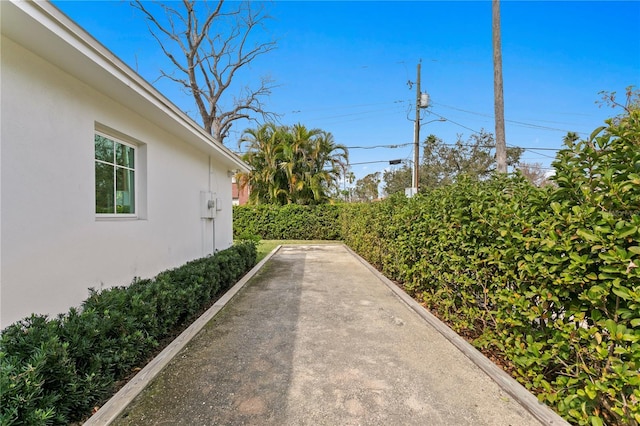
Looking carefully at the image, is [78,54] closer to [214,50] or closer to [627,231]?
[627,231]

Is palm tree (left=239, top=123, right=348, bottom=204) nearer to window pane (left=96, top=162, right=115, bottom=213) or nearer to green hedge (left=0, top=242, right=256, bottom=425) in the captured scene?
window pane (left=96, top=162, right=115, bottom=213)

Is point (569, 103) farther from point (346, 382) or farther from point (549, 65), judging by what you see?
point (346, 382)

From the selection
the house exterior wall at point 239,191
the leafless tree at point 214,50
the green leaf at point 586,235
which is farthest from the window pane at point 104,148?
the leafless tree at point 214,50

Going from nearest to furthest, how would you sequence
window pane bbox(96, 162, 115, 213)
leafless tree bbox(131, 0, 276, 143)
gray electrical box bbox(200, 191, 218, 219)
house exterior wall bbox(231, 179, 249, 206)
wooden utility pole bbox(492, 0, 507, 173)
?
window pane bbox(96, 162, 115, 213) → gray electrical box bbox(200, 191, 218, 219) → wooden utility pole bbox(492, 0, 507, 173) → leafless tree bbox(131, 0, 276, 143) → house exterior wall bbox(231, 179, 249, 206)

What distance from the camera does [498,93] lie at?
7074mm

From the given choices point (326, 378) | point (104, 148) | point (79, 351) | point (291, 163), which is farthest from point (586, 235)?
point (291, 163)

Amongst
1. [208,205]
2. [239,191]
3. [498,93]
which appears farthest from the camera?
[239,191]

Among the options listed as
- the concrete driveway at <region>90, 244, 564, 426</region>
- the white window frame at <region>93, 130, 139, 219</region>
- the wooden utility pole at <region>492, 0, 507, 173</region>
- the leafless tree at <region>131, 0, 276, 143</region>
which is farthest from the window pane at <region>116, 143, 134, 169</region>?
the leafless tree at <region>131, 0, 276, 143</region>

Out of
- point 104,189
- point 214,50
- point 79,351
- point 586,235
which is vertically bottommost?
point 79,351

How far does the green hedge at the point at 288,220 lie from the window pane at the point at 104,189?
12163 mm

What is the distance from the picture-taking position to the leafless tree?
45.3 ft

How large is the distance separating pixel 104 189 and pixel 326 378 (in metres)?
3.54

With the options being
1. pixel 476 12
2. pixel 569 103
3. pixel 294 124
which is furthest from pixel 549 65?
pixel 294 124

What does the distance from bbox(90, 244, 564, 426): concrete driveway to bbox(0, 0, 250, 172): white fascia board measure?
120 inches
